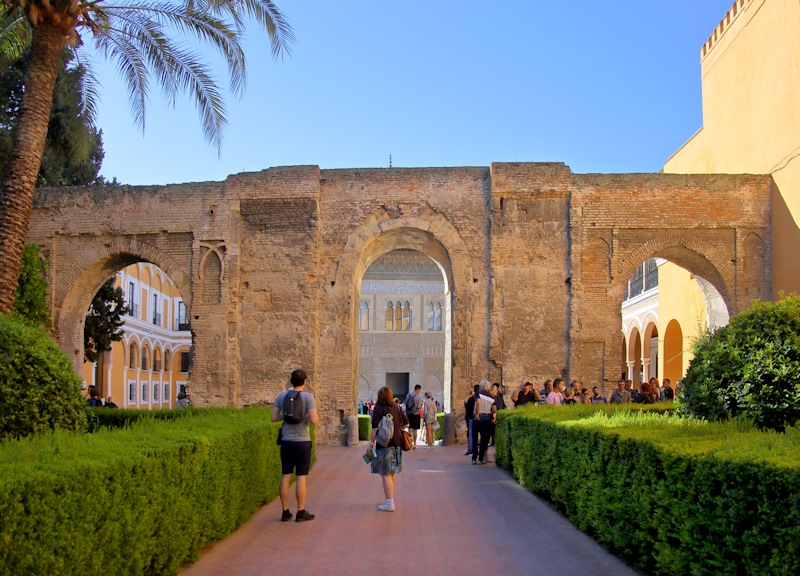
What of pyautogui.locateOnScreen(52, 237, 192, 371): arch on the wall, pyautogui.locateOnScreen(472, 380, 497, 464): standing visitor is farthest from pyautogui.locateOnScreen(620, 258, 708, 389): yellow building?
pyautogui.locateOnScreen(52, 237, 192, 371): arch on the wall

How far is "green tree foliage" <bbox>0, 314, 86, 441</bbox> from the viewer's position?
23.0ft

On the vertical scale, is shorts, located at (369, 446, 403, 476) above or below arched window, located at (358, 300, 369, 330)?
below

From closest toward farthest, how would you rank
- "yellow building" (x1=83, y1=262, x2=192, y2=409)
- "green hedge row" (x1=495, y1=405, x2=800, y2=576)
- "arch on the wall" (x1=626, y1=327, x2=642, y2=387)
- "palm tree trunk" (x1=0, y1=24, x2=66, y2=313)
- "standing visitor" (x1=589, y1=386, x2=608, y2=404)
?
"green hedge row" (x1=495, y1=405, x2=800, y2=576) < "palm tree trunk" (x1=0, y1=24, x2=66, y2=313) < "standing visitor" (x1=589, y1=386, x2=608, y2=404) < "arch on the wall" (x1=626, y1=327, x2=642, y2=387) < "yellow building" (x1=83, y1=262, x2=192, y2=409)

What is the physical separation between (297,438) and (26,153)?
24.4 ft

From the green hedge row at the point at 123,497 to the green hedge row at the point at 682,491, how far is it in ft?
11.0

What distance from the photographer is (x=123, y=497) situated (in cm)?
503

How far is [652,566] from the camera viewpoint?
606 cm

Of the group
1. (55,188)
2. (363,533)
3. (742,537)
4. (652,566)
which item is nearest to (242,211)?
(55,188)

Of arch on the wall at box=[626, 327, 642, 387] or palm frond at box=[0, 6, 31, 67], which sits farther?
arch on the wall at box=[626, 327, 642, 387]

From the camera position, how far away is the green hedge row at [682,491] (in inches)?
164

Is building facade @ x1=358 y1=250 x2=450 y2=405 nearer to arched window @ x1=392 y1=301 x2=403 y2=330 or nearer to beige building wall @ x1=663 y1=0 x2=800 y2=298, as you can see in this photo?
arched window @ x1=392 y1=301 x2=403 y2=330

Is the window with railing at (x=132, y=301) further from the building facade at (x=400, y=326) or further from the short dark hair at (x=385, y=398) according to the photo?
the short dark hair at (x=385, y=398)

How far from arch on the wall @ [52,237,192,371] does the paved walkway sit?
9.73m

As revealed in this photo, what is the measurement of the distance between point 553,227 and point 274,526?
40.1 feet
